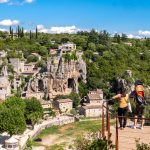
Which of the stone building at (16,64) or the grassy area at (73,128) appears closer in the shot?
the grassy area at (73,128)

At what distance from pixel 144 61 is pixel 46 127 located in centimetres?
2770

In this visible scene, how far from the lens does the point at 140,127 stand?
9883 millimetres

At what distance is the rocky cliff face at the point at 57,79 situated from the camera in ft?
150

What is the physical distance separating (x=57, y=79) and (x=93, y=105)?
21.0 ft

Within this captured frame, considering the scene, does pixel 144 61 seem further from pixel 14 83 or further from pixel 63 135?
pixel 63 135

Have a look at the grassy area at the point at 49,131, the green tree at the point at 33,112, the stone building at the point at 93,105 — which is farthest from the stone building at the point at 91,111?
the green tree at the point at 33,112

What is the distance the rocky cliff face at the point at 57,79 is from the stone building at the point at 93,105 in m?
3.19

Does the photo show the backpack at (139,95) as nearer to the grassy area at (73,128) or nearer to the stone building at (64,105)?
the grassy area at (73,128)

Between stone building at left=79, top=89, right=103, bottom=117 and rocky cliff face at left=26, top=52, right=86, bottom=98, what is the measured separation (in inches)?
126

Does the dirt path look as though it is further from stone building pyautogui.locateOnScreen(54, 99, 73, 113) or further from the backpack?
stone building pyautogui.locateOnScreen(54, 99, 73, 113)

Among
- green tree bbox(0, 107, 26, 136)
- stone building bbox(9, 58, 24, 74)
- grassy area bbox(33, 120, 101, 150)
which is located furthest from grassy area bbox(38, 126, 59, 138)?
stone building bbox(9, 58, 24, 74)

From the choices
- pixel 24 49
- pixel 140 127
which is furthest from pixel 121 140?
pixel 24 49

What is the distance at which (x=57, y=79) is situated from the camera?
153 ft

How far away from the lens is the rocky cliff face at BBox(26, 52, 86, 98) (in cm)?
4572
